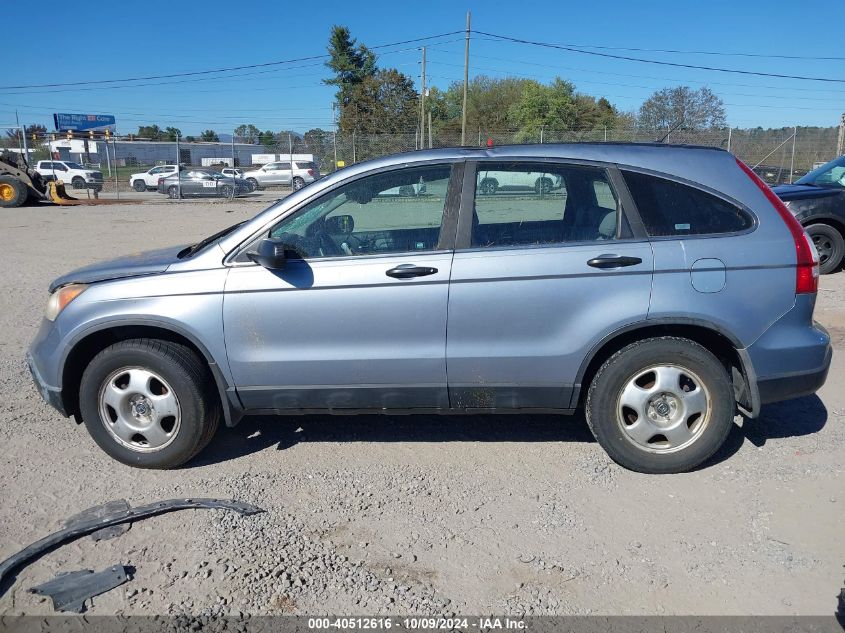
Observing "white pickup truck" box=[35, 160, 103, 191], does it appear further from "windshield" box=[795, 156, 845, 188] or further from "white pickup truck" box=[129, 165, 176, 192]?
"windshield" box=[795, 156, 845, 188]

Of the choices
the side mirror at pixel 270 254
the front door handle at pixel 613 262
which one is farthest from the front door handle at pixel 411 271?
the front door handle at pixel 613 262

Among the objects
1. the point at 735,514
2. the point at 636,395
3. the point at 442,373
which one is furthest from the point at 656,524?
the point at 442,373

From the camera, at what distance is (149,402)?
Answer: 3889mm

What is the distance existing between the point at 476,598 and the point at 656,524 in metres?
1.09

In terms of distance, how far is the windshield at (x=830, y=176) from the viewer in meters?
9.61

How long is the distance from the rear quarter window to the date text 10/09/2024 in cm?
218

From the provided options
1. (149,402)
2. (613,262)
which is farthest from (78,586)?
(613,262)

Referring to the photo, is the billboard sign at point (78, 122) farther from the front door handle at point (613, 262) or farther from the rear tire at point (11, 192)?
the front door handle at point (613, 262)

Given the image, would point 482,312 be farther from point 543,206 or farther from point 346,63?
point 346,63

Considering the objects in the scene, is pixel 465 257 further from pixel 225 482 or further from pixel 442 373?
pixel 225 482

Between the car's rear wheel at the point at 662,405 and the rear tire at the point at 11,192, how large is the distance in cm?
2456

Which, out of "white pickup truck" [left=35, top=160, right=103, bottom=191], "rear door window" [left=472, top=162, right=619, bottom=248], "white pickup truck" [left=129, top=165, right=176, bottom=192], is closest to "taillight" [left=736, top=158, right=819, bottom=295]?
Result: "rear door window" [left=472, top=162, right=619, bottom=248]

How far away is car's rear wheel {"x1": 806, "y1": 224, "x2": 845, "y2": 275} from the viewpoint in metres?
9.38

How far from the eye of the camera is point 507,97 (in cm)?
5591
